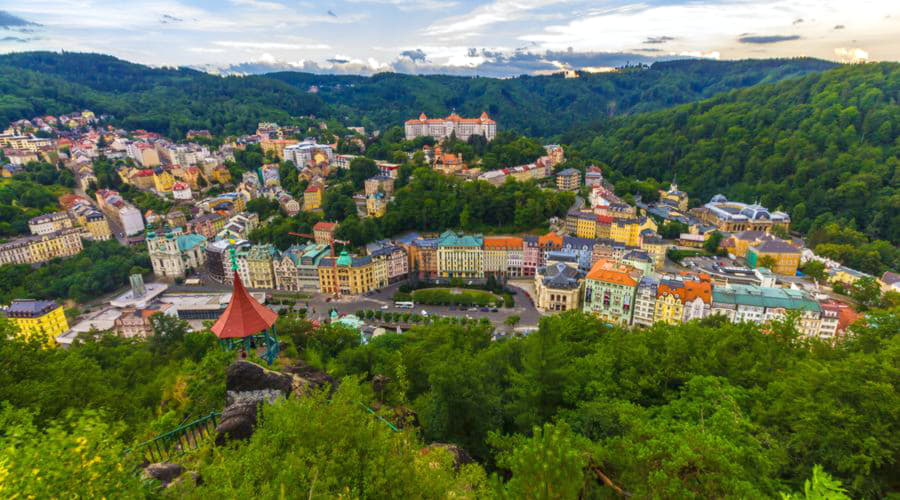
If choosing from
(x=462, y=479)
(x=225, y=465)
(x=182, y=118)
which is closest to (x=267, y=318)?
(x=225, y=465)

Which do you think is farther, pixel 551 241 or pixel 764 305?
pixel 551 241

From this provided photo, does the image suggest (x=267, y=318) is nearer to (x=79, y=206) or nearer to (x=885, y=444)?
(x=885, y=444)

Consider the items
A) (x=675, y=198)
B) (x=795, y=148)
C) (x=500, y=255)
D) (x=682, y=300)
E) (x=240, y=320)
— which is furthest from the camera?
(x=795, y=148)

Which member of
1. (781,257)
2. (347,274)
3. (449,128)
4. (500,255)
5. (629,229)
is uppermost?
(449,128)

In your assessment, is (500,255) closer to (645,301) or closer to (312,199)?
(645,301)

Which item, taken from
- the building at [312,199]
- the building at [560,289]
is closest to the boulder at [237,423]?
the building at [560,289]

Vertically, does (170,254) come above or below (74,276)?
above

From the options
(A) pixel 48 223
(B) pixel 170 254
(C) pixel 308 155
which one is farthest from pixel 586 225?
(A) pixel 48 223
